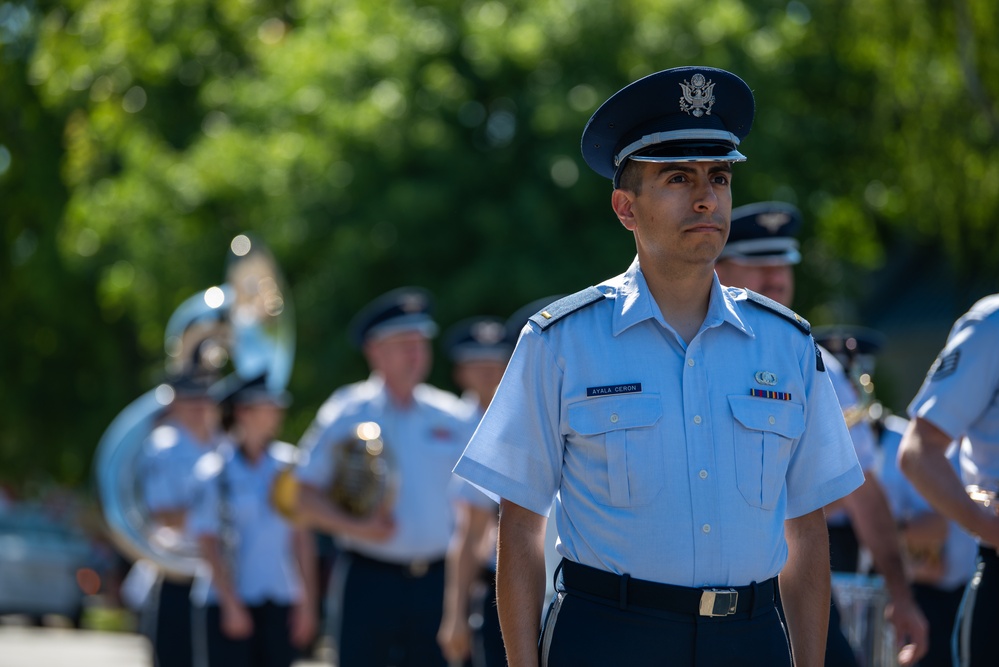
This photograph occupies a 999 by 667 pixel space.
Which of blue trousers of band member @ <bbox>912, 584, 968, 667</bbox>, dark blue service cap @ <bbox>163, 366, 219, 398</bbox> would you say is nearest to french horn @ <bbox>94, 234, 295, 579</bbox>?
dark blue service cap @ <bbox>163, 366, 219, 398</bbox>

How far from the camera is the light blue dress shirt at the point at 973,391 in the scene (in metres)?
5.48

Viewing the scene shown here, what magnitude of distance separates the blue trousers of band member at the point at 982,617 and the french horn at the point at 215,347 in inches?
278

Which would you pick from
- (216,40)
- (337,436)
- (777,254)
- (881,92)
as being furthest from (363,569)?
(216,40)

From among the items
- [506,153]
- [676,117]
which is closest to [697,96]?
[676,117]

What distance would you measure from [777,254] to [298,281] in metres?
12.4

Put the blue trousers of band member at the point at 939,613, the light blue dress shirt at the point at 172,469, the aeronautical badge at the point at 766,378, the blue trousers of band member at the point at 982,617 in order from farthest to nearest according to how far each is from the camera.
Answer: the light blue dress shirt at the point at 172,469
the blue trousers of band member at the point at 939,613
the blue trousers of band member at the point at 982,617
the aeronautical badge at the point at 766,378

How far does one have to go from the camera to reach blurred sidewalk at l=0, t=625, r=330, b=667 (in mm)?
17750

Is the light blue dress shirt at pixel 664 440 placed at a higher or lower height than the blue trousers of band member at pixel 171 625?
higher

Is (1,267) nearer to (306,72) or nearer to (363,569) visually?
(306,72)

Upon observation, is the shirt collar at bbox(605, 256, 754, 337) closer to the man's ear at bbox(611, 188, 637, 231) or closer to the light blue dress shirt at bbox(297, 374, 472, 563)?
the man's ear at bbox(611, 188, 637, 231)

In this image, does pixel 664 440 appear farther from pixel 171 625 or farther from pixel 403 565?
pixel 171 625

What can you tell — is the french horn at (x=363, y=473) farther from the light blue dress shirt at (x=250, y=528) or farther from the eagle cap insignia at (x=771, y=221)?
the eagle cap insignia at (x=771, y=221)

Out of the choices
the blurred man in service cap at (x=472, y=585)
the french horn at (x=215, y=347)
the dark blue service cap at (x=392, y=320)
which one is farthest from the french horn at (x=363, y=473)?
the french horn at (x=215, y=347)

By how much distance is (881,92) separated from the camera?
736 inches
